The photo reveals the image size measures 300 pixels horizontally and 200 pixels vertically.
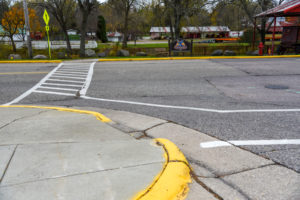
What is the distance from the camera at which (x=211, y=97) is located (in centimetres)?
704

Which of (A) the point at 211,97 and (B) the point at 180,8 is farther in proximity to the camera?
(B) the point at 180,8

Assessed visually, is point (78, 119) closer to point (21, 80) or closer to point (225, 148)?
point (225, 148)

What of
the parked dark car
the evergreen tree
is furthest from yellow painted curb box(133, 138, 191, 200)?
the evergreen tree

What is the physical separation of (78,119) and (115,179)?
2497 mm

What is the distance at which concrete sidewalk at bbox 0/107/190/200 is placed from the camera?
8.70ft

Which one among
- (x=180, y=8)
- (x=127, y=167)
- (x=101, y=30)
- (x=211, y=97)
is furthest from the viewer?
(x=101, y=30)

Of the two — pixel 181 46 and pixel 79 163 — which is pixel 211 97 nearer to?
pixel 79 163

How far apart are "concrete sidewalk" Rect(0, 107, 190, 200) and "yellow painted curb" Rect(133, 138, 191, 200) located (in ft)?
0.04

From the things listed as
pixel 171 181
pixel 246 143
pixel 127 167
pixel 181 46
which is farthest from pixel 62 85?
pixel 181 46

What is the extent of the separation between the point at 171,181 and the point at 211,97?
456 cm

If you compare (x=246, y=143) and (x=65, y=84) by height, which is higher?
(x=65, y=84)

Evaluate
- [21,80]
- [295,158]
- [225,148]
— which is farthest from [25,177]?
[21,80]

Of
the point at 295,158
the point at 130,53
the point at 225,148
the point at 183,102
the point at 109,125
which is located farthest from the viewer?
the point at 130,53

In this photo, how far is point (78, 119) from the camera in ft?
16.6
